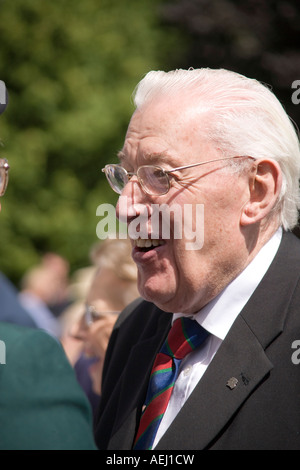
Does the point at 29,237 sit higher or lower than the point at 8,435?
lower

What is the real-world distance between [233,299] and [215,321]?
0.11 m

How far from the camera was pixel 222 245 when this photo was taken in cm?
256

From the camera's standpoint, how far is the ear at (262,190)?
101 inches

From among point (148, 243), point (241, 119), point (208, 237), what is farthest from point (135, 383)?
point (241, 119)

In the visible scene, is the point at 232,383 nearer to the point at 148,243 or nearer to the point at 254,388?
the point at 254,388

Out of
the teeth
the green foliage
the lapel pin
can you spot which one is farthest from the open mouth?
the green foliage

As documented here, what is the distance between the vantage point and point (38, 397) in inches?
60.2

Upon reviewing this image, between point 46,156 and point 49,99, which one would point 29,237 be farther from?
point 49,99

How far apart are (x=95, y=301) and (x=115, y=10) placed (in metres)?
13.3

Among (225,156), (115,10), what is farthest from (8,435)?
(115,10)

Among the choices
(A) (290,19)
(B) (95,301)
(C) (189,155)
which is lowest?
(B) (95,301)

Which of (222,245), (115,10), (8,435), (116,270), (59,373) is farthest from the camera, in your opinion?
(115,10)

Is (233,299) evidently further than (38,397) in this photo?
Yes

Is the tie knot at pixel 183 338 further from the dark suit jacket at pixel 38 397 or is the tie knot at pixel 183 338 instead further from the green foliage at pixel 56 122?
the green foliage at pixel 56 122
